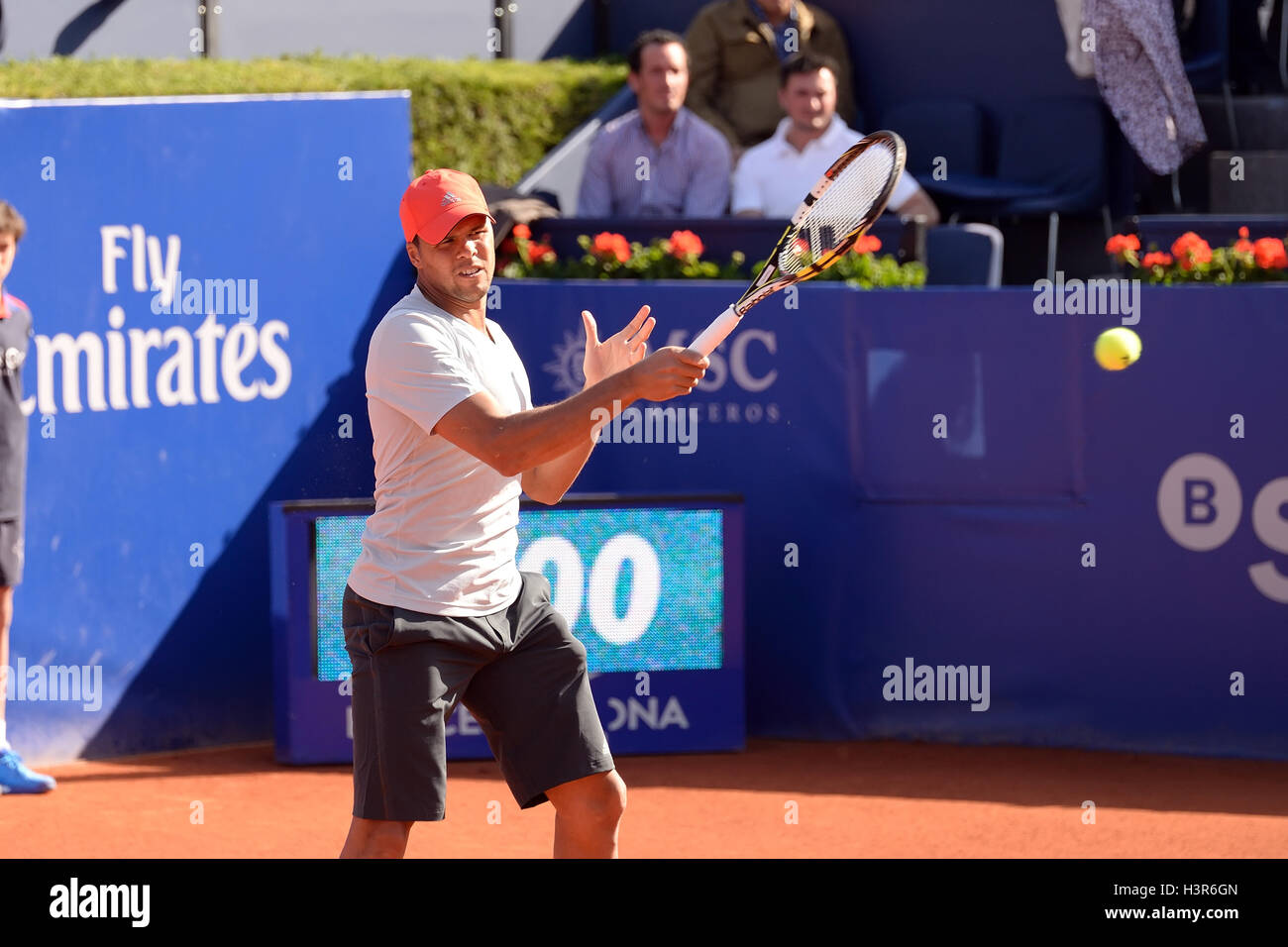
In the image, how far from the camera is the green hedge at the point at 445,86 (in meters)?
9.45

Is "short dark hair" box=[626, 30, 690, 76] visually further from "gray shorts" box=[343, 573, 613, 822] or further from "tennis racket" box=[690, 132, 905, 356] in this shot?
"gray shorts" box=[343, 573, 613, 822]

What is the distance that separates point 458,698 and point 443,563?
1.06ft

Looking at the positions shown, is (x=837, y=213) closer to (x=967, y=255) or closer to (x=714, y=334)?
(x=714, y=334)

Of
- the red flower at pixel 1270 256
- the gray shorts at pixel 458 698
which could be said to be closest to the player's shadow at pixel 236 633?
the gray shorts at pixel 458 698

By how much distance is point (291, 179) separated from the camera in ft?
23.2

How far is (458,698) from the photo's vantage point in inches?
159

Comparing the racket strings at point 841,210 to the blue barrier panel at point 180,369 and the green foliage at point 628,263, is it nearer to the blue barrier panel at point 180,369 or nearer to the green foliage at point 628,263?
the green foliage at point 628,263

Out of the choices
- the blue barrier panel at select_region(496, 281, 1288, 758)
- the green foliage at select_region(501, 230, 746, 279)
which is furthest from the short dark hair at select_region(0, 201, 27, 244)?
the green foliage at select_region(501, 230, 746, 279)

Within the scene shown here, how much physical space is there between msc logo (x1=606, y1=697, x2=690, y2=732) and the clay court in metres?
0.13

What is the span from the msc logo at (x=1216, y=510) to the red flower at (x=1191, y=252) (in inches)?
28.4

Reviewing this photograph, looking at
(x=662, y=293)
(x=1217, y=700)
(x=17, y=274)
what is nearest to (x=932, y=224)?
(x=662, y=293)

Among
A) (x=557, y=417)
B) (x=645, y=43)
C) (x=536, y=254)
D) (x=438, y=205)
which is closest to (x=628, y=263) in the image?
(x=536, y=254)

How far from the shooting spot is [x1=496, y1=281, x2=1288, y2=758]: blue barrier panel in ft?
21.7

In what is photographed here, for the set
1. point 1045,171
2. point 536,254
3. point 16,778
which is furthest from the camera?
point 1045,171
